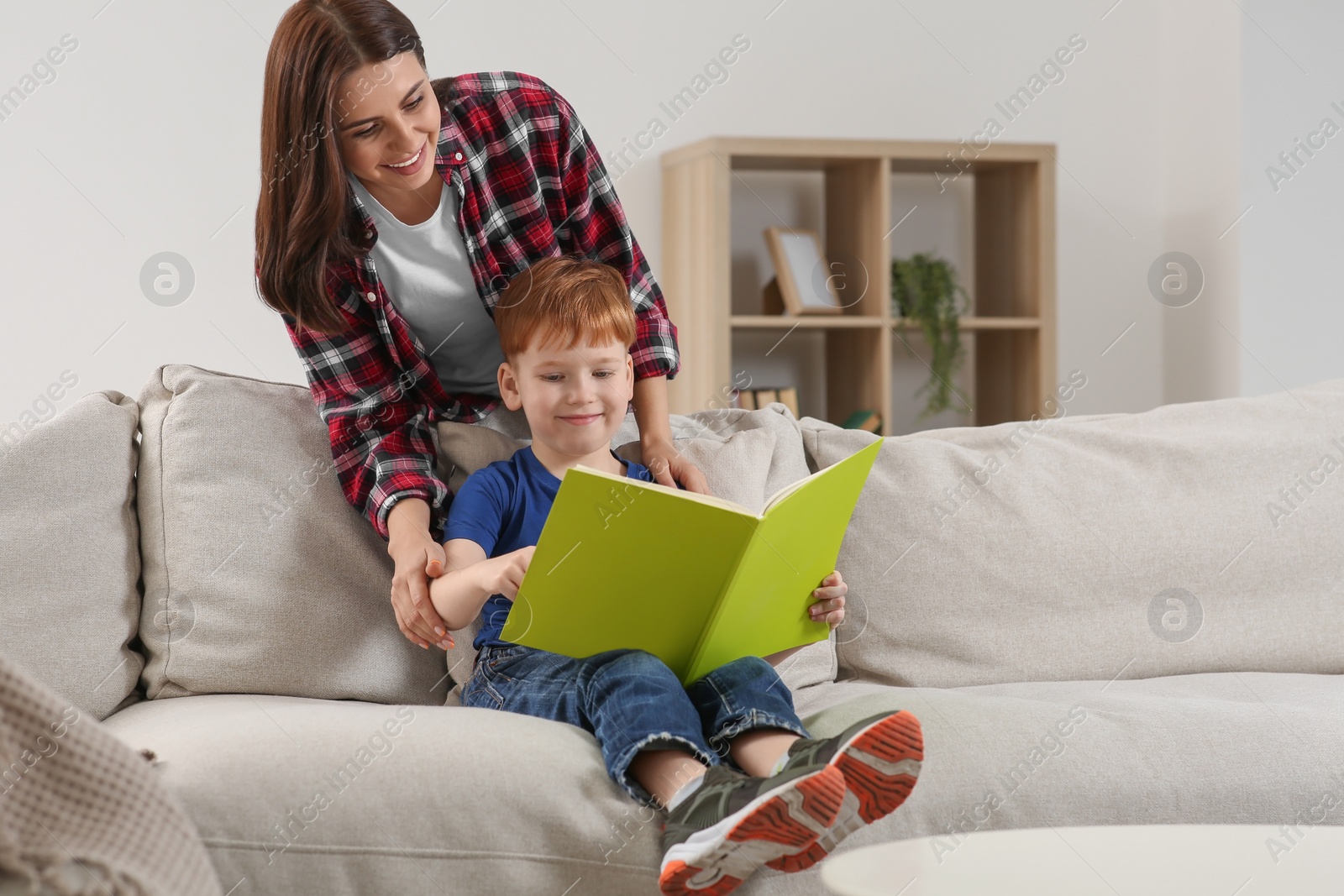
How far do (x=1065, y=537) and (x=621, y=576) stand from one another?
76 cm

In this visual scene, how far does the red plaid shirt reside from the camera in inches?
55.6

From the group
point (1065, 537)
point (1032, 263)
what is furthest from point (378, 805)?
point (1032, 263)

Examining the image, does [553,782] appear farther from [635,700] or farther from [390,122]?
[390,122]

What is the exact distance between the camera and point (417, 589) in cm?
124

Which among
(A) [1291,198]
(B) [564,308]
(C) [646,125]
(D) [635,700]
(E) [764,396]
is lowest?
(D) [635,700]

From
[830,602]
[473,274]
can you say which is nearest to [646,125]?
[473,274]

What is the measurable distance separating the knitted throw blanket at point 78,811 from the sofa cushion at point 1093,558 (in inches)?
38.7

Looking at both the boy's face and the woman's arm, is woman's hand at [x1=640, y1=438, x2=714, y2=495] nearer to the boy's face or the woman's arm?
the woman's arm

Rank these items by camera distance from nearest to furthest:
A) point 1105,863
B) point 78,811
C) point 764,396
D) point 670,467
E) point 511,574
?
point 78,811 < point 1105,863 < point 511,574 < point 670,467 < point 764,396

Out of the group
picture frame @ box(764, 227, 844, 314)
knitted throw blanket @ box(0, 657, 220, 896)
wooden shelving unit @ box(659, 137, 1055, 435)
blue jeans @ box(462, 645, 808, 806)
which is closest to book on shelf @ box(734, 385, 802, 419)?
wooden shelving unit @ box(659, 137, 1055, 435)

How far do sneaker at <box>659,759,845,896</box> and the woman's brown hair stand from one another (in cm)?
81

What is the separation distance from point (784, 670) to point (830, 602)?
0.19m

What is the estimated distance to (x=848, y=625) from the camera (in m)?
1.51

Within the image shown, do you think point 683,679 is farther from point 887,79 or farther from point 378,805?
point 887,79
